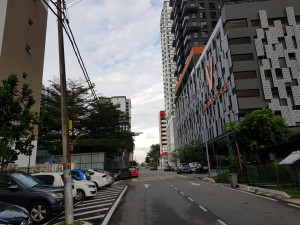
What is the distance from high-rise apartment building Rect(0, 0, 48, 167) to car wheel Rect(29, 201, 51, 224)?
15.1 metres

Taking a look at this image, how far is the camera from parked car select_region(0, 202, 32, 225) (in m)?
5.38

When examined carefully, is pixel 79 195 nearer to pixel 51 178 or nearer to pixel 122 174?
pixel 51 178

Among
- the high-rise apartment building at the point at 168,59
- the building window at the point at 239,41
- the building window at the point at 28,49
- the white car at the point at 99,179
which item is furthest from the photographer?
the high-rise apartment building at the point at 168,59

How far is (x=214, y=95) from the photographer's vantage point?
157 ft

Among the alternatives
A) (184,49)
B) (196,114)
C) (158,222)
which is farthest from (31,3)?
(184,49)

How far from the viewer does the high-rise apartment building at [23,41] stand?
2138cm

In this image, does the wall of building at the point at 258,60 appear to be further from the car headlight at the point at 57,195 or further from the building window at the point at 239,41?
the car headlight at the point at 57,195

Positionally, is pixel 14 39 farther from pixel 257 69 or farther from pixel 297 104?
pixel 297 104

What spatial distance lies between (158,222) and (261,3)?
1719 inches

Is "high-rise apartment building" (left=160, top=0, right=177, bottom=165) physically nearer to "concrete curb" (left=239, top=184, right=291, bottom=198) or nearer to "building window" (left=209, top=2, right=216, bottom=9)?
"building window" (left=209, top=2, right=216, bottom=9)

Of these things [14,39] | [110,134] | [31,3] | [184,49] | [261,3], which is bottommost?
[110,134]

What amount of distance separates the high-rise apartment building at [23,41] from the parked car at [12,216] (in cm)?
1743

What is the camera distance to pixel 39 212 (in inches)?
353

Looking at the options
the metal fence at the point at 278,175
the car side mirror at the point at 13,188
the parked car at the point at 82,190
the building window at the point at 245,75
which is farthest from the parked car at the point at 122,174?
the car side mirror at the point at 13,188
